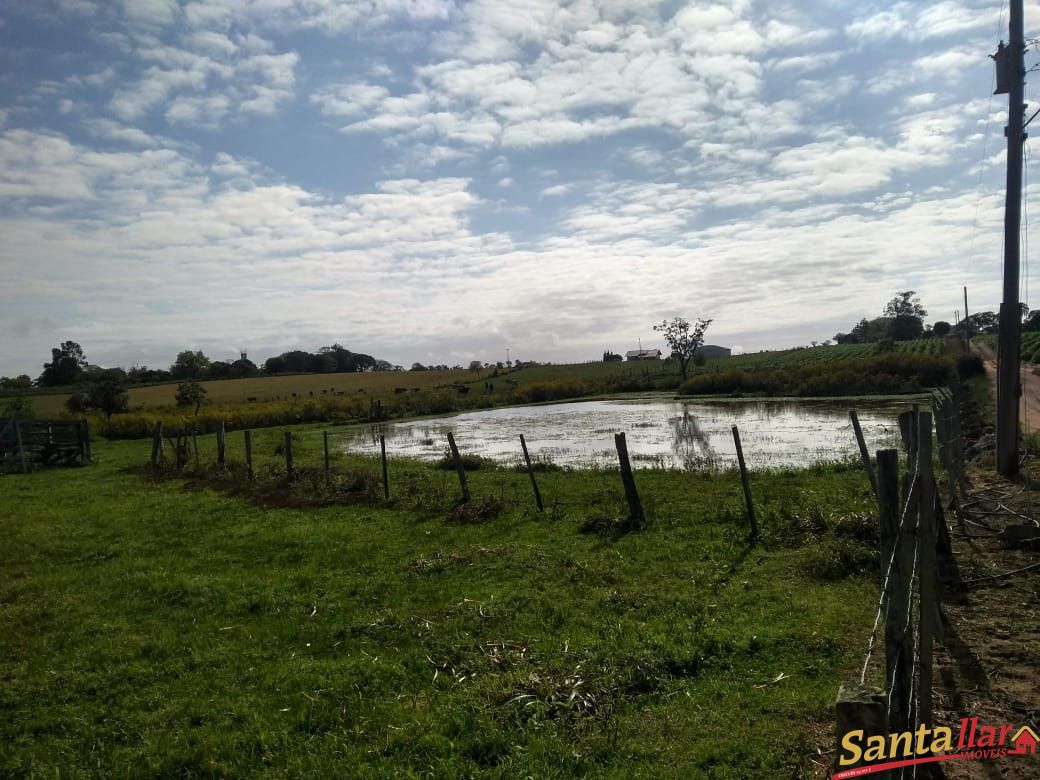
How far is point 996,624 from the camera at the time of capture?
6.80 metres

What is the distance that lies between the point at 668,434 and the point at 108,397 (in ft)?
155

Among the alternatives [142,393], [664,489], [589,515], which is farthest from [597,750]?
[142,393]

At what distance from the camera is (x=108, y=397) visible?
54.3 metres

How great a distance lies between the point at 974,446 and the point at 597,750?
1900 centimetres

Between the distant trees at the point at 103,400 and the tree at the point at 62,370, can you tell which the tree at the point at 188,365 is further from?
the distant trees at the point at 103,400

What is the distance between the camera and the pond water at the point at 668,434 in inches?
928

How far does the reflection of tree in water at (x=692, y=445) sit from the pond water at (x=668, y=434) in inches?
1.5

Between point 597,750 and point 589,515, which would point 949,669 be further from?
point 589,515

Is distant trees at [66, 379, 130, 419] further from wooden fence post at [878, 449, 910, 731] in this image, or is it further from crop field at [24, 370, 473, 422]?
wooden fence post at [878, 449, 910, 731]

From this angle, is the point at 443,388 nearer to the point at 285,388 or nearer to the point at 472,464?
the point at 285,388

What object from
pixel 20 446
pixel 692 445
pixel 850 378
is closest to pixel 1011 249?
pixel 692 445

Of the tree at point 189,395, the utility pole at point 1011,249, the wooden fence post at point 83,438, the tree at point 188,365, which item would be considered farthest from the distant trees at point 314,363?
the utility pole at point 1011,249

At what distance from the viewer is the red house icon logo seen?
4.57 metres

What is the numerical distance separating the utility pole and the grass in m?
3.74
